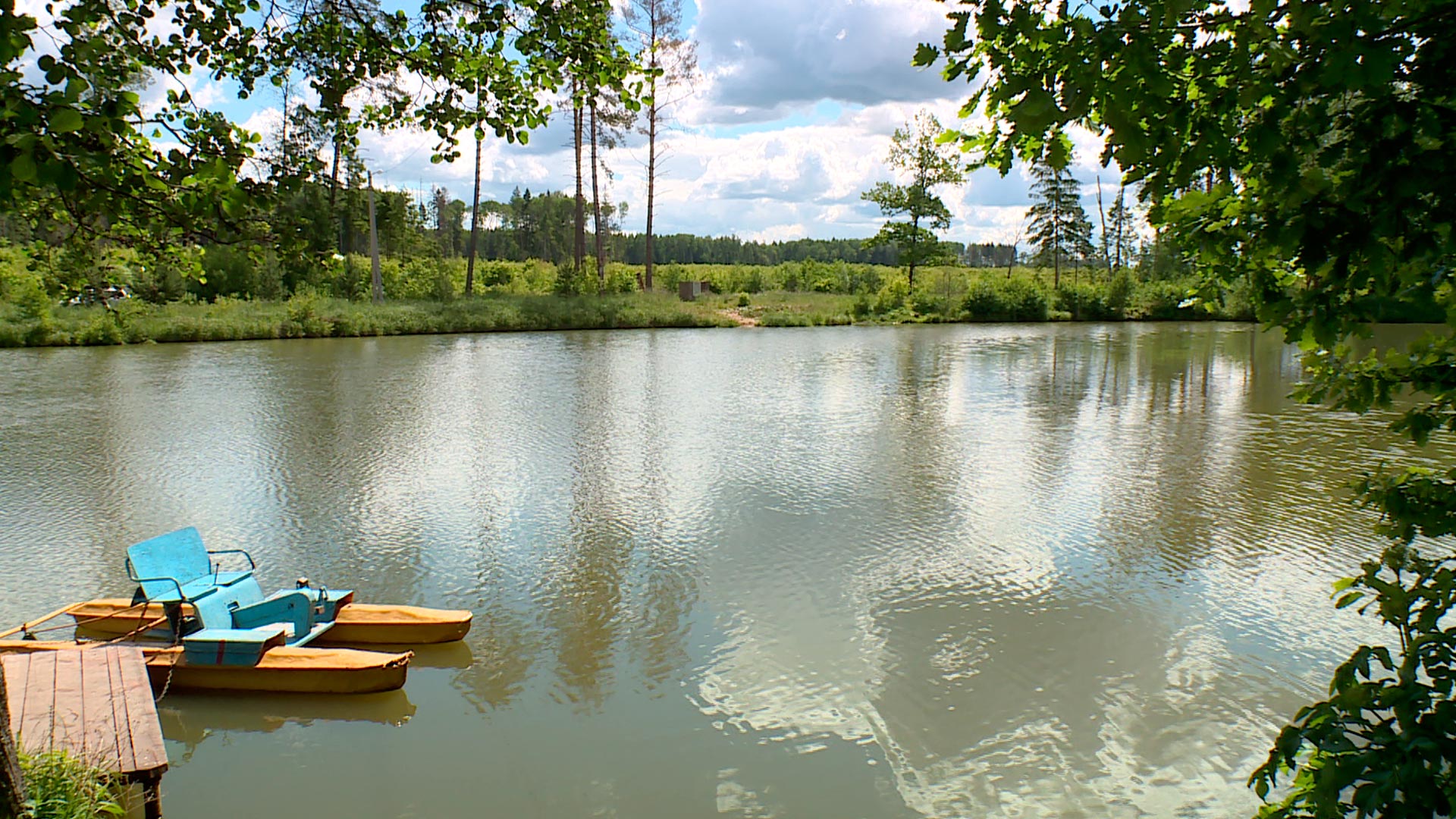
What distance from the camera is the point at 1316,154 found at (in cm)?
196

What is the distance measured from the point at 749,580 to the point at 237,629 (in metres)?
3.47

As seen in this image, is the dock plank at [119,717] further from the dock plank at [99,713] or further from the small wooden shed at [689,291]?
the small wooden shed at [689,291]

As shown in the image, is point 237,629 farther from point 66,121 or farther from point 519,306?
point 519,306

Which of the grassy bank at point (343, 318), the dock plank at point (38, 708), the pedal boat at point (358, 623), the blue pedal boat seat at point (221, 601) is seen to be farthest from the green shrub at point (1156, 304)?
the dock plank at point (38, 708)

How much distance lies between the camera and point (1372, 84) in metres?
1.61

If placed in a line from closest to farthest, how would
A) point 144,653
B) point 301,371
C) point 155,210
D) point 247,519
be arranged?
point 155,210 < point 144,653 < point 247,519 < point 301,371

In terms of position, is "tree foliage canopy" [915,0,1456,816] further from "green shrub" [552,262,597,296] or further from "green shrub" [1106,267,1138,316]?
"green shrub" [1106,267,1138,316]

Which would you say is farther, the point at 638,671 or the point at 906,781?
the point at 638,671

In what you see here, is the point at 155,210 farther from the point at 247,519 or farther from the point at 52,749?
the point at 247,519

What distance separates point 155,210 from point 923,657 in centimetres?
474

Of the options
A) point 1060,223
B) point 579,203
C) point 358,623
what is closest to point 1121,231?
point 1060,223

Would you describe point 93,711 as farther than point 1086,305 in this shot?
No

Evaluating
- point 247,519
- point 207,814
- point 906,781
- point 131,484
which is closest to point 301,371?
point 131,484

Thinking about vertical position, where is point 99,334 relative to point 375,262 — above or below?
below
